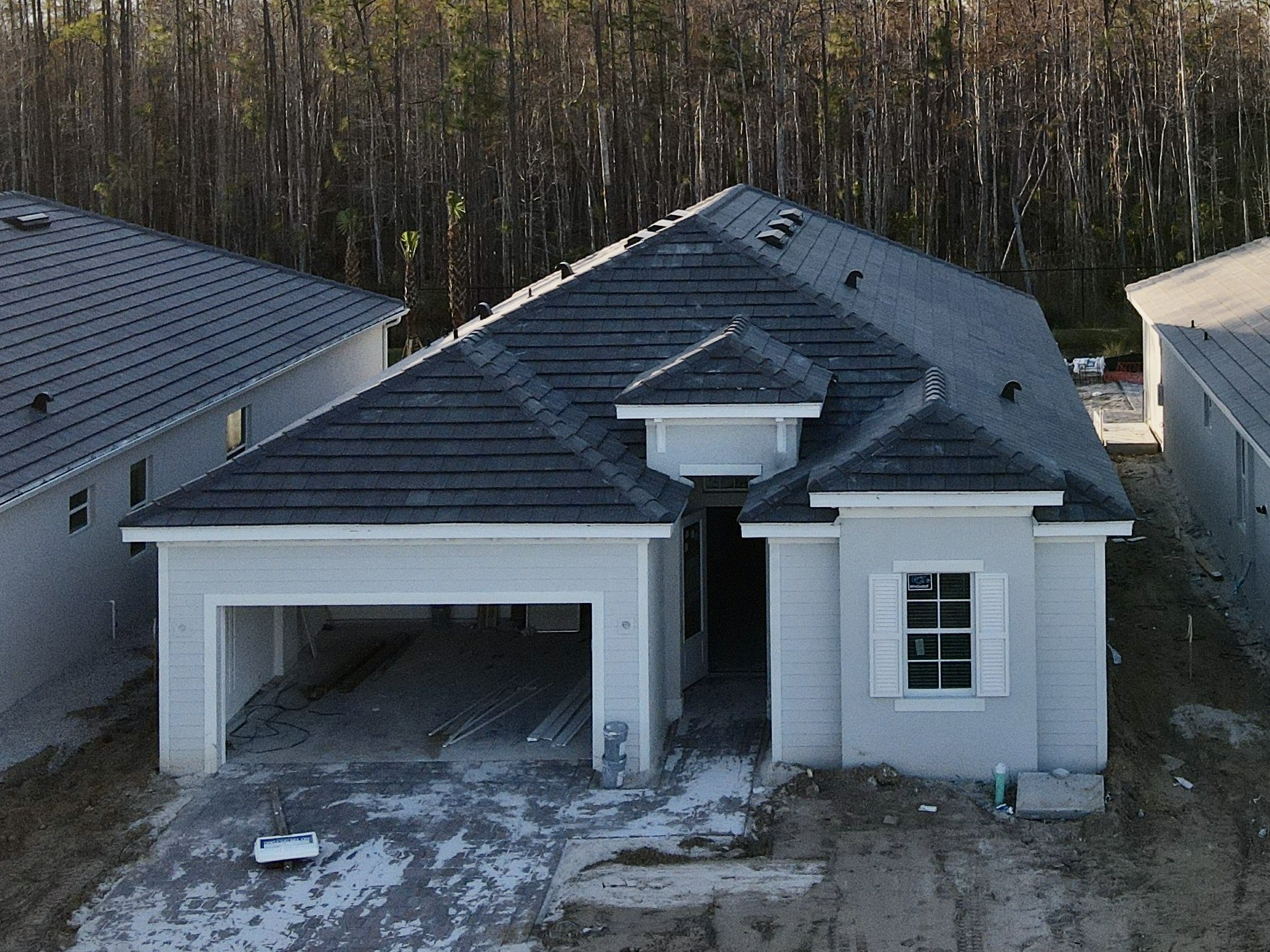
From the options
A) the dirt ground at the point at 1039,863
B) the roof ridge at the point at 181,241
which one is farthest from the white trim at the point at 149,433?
the dirt ground at the point at 1039,863

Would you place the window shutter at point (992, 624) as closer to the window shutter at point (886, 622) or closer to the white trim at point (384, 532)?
the window shutter at point (886, 622)

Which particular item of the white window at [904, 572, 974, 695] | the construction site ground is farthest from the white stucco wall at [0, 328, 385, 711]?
the white window at [904, 572, 974, 695]

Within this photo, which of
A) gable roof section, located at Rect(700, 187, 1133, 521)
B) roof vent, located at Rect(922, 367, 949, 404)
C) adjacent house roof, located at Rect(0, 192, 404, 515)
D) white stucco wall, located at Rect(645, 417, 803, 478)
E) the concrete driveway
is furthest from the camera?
adjacent house roof, located at Rect(0, 192, 404, 515)

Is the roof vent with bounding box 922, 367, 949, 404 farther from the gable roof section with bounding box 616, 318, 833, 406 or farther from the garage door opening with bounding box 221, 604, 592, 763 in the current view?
the garage door opening with bounding box 221, 604, 592, 763

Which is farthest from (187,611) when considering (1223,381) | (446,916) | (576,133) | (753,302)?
(576,133)

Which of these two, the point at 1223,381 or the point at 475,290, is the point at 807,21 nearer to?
the point at 475,290

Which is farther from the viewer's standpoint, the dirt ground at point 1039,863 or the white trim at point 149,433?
the white trim at point 149,433
